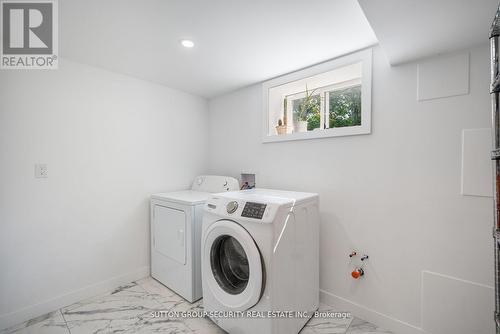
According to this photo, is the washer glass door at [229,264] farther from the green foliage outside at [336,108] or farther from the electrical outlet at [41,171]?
the electrical outlet at [41,171]

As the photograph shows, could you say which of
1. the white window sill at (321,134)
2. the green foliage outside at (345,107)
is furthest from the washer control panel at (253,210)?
the green foliage outside at (345,107)

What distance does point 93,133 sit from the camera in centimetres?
197

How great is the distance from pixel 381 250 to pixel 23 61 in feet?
9.43

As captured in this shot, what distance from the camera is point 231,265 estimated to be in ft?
5.41

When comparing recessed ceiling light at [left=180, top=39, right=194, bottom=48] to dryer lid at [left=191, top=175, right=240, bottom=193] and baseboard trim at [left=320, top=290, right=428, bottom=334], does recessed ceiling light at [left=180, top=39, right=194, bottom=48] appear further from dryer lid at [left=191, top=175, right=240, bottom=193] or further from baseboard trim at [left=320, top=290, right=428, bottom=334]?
Answer: baseboard trim at [left=320, top=290, right=428, bottom=334]

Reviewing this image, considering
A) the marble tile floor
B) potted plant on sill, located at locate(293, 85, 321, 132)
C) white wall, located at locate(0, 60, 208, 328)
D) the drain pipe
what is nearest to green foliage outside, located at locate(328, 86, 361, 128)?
potted plant on sill, located at locate(293, 85, 321, 132)

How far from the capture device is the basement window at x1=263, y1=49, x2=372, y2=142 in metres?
1.67

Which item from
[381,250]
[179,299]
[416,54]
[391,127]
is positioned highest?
[416,54]

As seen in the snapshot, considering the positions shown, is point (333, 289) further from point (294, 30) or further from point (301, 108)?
point (294, 30)

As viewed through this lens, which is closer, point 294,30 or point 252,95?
point 294,30

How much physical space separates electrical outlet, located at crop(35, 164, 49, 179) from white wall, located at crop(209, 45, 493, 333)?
1950 mm

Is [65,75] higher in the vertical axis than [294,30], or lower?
lower

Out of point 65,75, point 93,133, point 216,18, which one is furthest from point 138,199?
point 216,18

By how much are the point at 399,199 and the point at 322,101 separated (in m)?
1.03
